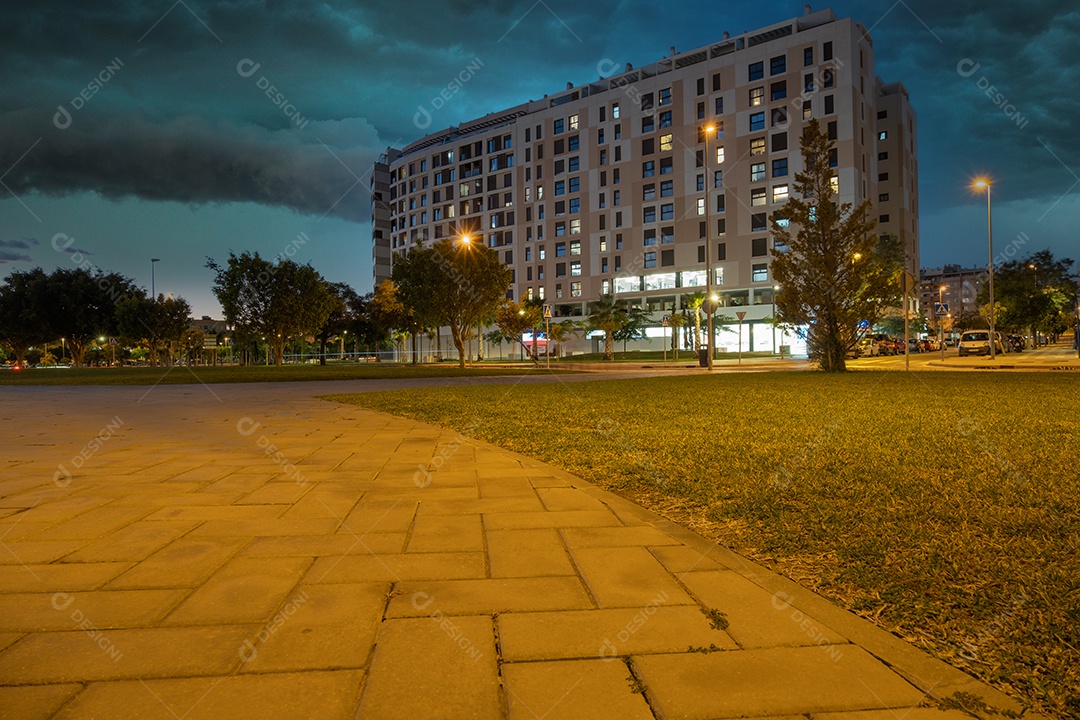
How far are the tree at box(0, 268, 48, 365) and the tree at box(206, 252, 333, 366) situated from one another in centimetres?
1569

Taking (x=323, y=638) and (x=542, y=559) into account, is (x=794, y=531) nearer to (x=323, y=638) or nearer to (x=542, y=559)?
(x=542, y=559)

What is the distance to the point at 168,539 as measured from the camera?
12.2 feet

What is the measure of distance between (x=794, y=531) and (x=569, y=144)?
74.5 m

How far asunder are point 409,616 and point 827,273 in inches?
859

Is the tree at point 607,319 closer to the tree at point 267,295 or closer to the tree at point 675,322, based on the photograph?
the tree at point 675,322

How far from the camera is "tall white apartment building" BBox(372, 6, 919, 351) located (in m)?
55.8

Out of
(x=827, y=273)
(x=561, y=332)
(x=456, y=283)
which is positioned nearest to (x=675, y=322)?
(x=561, y=332)

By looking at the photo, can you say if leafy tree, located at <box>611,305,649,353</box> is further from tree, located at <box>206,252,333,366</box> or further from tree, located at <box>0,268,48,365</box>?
tree, located at <box>0,268,48,365</box>

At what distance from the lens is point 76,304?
4491cm

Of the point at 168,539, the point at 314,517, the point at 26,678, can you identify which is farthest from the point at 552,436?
the point at 26,678

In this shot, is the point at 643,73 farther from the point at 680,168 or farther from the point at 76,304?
the point at 76,304

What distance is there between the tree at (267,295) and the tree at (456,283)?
11364 mm

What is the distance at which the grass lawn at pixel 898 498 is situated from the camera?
237 centimetres

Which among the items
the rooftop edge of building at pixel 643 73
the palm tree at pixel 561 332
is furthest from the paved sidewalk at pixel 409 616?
the rooftop edge of building at pixel 643 73
